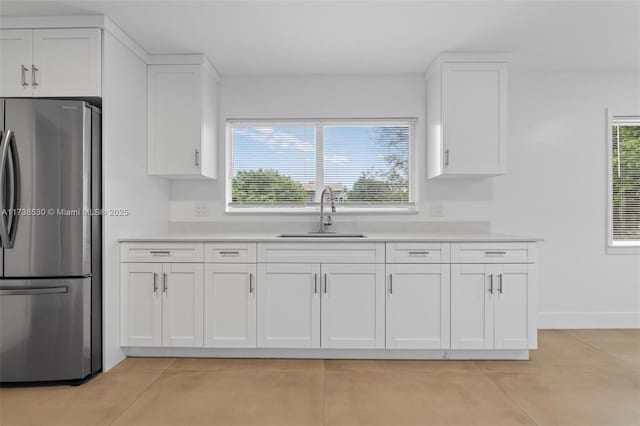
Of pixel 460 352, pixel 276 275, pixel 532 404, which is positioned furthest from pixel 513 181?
pixel 276 275

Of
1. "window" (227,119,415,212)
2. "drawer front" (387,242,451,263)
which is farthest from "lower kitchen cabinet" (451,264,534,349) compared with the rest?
"window" (227,119,415,212)

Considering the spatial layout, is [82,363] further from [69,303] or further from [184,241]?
[184,241]

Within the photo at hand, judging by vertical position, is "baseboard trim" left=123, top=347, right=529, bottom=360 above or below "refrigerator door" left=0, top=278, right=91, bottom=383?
below

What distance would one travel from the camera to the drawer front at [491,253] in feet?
9.56

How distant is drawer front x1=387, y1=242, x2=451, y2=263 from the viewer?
9.59 ft

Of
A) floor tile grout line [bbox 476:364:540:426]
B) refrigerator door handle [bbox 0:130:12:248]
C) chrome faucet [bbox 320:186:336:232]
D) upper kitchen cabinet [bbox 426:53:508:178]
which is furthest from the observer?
chrome faucet [bbox 320:186:336:232]

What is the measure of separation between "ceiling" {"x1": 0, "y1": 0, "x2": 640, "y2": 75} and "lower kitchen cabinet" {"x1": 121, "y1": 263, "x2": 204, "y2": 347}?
1.81 meters

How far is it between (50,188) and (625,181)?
4.98 m

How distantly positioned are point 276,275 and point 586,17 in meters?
2.91

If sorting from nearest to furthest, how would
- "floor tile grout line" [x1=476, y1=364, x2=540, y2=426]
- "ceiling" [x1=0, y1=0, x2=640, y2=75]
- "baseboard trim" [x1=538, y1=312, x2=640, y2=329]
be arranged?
"floor tile grout line" [x1=476, y1=364, x2=540, y2=426] → "ceiling" [x1=0, y1=0, x2=640, y2=75] → "baseboard trim" [x1=538, y1=312, x2=640, y2=329]

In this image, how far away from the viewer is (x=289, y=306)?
2.95 meters

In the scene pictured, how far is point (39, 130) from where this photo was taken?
99.0 inches

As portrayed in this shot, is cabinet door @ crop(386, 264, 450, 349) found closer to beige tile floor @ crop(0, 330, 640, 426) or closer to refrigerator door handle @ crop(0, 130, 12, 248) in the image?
beige tile floor @ crop(0, 330, 640, 426)

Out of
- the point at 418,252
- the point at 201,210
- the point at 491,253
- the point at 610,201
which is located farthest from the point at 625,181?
the point at 201,210
